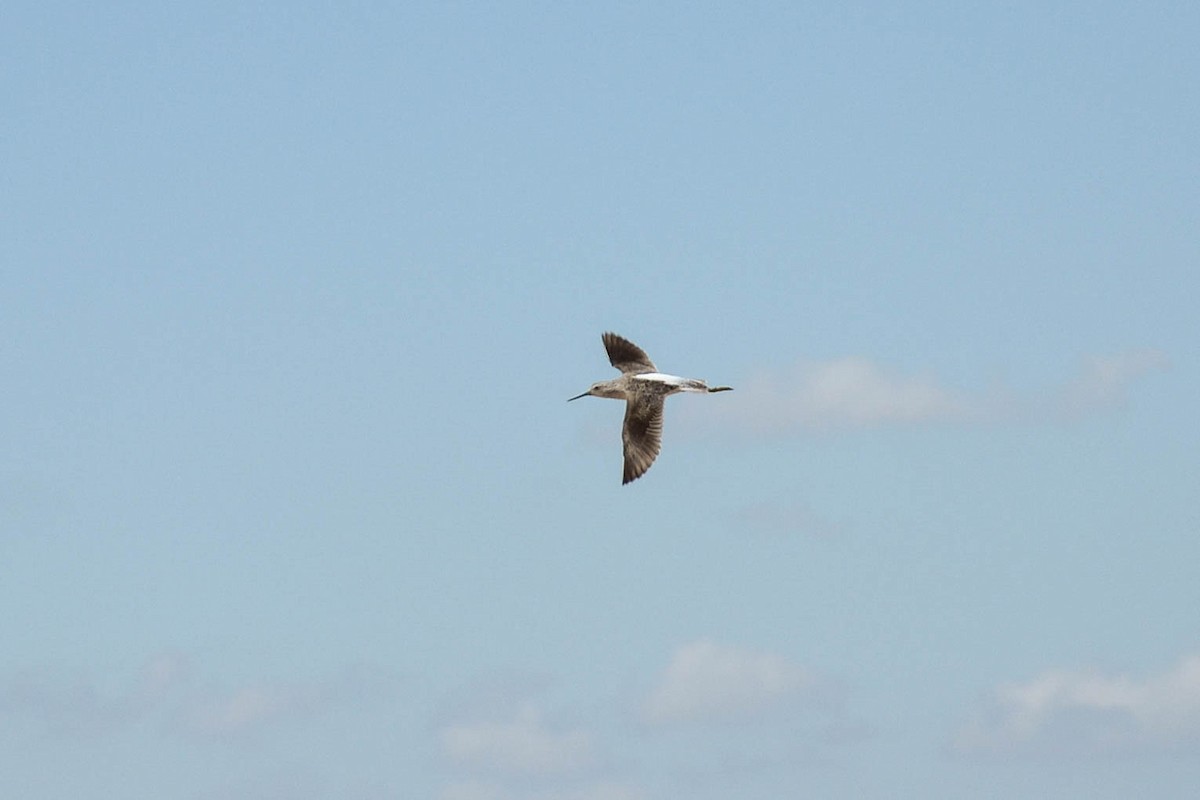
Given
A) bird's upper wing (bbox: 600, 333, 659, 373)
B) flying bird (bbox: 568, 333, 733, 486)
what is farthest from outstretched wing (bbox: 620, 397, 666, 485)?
bird's upper wing (bbox: 600, 333, 659, 373)

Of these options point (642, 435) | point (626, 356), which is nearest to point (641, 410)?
point (642, 435)

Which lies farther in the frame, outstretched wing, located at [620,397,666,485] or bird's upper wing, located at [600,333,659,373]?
bird's upper wing, located at [600,333,659,373]

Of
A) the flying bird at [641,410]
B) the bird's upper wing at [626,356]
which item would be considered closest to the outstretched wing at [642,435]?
the flying bird at [641,410]

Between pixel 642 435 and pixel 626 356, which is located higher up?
pixel 626 356

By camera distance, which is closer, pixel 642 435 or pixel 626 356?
pixel 642 435

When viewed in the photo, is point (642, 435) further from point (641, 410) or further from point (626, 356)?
point (626, 356)

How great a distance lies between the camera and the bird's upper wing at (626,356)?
63.8 metres

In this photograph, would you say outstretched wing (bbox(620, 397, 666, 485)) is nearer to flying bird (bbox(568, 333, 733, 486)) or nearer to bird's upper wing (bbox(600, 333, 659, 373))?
flying bird (bbox(568, 333, 733, 486))

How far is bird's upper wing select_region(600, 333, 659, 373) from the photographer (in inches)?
2512

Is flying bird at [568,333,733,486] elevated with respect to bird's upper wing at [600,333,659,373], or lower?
lower

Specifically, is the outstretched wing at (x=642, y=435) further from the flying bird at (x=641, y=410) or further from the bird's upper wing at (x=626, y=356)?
the bird's upper wing at (x=626, y=356)

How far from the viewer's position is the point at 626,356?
64188 mm

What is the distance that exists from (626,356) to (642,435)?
13.7 feet

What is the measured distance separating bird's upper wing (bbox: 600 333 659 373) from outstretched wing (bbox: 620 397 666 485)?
2741 mm
